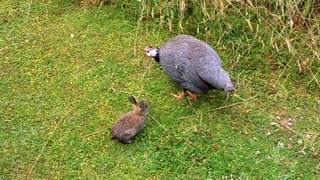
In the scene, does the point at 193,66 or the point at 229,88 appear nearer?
the point at 229,88

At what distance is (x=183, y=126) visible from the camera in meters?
3.63

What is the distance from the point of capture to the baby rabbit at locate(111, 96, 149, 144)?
3.40 metres

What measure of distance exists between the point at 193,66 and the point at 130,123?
0.63 m

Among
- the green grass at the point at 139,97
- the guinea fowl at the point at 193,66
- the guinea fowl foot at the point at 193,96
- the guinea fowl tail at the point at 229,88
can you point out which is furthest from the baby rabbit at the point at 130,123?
the guinea fowl tail at the point at 229,88

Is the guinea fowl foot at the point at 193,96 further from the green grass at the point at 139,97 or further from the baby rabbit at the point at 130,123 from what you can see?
the baby rabbit at the point at 130,123

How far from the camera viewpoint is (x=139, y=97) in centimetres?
384

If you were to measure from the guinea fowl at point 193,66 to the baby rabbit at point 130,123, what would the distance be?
14.8 inches

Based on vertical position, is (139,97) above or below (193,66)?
below

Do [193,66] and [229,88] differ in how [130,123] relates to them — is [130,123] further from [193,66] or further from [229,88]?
[229,88]

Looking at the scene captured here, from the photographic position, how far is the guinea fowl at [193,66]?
3.51 metres

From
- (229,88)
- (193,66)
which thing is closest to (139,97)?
(193,66)

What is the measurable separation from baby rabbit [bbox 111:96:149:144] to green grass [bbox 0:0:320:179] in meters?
0.10

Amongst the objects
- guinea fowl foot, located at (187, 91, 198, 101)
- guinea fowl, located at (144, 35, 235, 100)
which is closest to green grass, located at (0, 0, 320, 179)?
guinea fowl foot, located at (187, 91, 198, 101)

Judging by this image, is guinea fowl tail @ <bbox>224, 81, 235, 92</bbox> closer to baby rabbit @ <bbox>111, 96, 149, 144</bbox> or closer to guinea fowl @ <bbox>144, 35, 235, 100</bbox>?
guinea fowl @ <bbox>144, 35, 235, 100</bbox>
